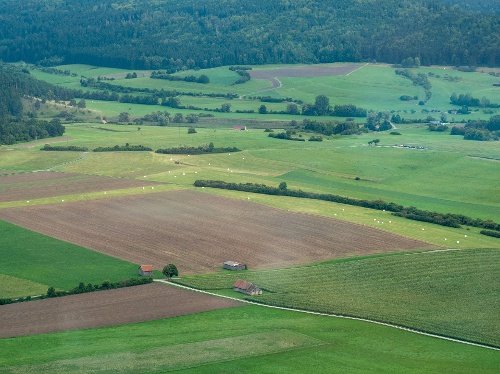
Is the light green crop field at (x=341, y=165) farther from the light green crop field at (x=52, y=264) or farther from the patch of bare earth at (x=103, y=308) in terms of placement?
the patch of bare earth at (x=103, y=308)

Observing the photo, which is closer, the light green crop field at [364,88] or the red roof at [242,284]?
the red roof at [242,284]

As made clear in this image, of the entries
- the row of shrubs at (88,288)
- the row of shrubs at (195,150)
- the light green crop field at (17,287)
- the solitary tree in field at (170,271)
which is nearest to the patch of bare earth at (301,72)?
the row of shrubs at (195,150)

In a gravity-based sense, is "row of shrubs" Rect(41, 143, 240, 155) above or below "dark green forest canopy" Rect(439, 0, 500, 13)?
below

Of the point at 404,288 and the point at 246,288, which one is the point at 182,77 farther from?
the point at 246,288

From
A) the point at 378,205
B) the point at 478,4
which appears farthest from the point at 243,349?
the point at 478,4

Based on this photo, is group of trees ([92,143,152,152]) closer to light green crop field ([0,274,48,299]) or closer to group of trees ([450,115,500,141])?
group of trees ([450,115,500,141])

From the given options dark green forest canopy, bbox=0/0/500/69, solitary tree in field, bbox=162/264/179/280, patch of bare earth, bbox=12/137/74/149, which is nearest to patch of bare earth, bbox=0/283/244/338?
solitary tree in field, bbox=162/264/179/280
